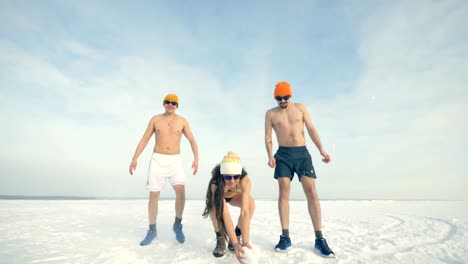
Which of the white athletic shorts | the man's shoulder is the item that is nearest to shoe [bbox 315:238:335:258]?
the white athletic shorts

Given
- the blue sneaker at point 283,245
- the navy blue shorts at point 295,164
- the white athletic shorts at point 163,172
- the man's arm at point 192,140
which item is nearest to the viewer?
the blue sneaker at point 283,245

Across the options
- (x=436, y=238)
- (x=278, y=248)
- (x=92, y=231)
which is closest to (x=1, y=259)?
(x=92, y=231)

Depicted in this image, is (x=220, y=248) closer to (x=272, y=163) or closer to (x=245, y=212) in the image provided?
(x=245, y=212)

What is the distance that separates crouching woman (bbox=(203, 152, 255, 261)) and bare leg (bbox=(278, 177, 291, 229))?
2.01 ft

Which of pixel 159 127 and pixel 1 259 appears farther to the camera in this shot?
pixel 159 127

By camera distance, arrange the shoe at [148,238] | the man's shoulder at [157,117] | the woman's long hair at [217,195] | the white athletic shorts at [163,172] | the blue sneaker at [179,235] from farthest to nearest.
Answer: the man's shoulder at [157,117] < the white athletic shorts at [163,172] < the blue sneaker at [179,235] < the shoe at [148,238] < the woman's long hair at [217,195]

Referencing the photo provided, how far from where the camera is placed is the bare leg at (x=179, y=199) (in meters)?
4.84

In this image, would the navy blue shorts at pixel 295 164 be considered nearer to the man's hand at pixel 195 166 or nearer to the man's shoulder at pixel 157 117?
the man's hand at pixel 195 166

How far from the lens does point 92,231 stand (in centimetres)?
590

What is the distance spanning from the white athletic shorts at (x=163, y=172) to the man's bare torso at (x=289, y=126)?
213 cm

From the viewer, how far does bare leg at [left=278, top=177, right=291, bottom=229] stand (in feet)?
13.5

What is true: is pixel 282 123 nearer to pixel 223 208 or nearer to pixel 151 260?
pixel 223 208

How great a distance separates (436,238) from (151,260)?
5.28m

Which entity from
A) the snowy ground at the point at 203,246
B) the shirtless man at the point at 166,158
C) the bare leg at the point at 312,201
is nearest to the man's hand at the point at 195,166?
Answer: the shirtless man at the point at 166,158
